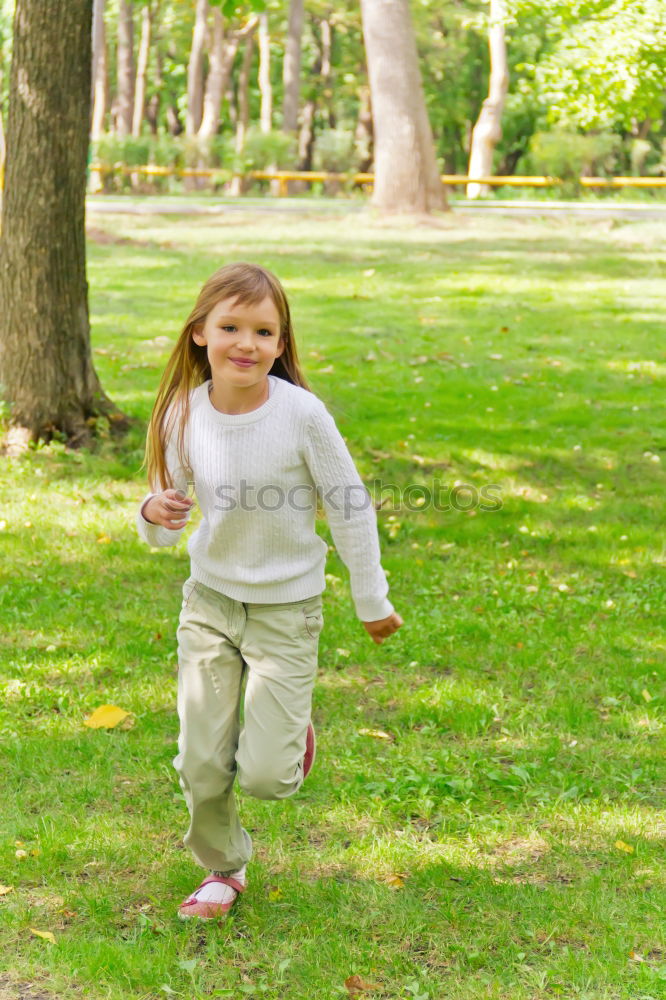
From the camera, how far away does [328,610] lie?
18.1 feet

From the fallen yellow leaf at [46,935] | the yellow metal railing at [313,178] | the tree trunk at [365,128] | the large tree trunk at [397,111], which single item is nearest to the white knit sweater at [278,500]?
the fallen yellow leaf at [46,935]

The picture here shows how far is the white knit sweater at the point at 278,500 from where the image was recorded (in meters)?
3.03

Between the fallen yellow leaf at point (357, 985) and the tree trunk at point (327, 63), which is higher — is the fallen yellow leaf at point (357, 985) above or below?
below

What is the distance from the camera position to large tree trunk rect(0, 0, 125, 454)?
666cm

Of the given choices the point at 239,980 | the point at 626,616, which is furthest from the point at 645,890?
the point at 626,616

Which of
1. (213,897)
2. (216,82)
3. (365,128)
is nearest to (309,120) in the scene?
(365,128)

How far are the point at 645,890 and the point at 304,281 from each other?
10688mm

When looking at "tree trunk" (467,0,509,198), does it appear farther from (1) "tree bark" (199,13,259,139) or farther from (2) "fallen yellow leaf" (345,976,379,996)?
(2) "fallen yellow leaf" (345,976,379,996)

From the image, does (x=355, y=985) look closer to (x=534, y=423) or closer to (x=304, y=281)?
(x=534, y=423)

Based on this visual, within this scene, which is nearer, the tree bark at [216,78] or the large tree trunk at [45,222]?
the large tree trunk at [45,222]

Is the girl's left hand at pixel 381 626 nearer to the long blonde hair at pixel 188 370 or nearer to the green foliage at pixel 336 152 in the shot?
the long blonde hair at pixel 188 370

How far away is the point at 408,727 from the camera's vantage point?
14.6 feet

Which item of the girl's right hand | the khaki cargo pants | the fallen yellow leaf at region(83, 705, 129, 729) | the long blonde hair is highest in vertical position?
the long blonde hair

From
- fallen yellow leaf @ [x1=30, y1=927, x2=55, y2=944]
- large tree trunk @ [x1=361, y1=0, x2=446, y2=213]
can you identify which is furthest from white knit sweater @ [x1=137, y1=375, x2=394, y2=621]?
A: large tree trunk @ [x1=361, y1=0, x2=446, y2=213]
